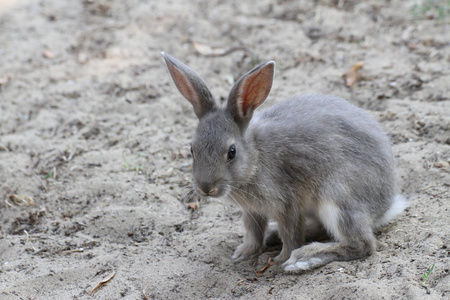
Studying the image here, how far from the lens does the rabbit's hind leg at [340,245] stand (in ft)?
14.8

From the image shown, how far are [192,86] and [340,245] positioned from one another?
1.85 meters

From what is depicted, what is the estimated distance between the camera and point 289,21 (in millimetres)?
8852

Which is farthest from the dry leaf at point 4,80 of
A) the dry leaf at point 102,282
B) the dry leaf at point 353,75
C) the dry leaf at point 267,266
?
the dry leaf at point 267,266

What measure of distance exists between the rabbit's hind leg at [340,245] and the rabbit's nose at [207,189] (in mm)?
917

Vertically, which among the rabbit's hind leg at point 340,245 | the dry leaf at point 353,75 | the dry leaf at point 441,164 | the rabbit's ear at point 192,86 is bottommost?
the rabbit's hind leg at point 340,245

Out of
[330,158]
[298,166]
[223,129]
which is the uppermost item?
[223,129]

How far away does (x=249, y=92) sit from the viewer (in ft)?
15.0

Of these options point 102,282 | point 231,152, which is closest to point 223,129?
point 231,152

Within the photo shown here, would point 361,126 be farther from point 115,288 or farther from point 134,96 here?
point 134,96

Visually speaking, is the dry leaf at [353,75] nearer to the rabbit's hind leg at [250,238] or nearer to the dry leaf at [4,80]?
the rabbit's hind leg at [250,238]

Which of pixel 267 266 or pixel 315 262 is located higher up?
pixel 315 262

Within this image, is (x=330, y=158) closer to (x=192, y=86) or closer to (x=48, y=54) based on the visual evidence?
(x=192, y=86)

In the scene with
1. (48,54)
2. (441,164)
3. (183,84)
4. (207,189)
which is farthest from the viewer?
(48,54)

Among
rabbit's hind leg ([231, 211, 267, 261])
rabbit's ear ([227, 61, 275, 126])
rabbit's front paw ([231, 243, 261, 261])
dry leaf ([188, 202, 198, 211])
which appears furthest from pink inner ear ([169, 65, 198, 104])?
rabbit's front paw ([231, 243, 261, 261])
